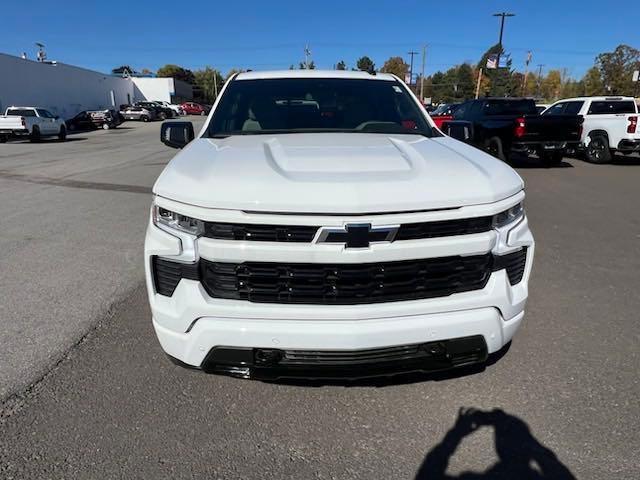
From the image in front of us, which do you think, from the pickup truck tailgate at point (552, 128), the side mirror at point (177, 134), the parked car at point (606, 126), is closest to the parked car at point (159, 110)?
the parked car at point (606, 126)

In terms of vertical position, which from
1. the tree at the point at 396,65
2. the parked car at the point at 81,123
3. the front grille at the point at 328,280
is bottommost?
the parked car at the point at 81,123

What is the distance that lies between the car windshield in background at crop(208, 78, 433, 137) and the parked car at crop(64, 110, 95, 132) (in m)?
38.5

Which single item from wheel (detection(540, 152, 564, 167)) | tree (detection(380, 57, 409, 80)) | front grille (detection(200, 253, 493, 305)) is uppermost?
tree (detection(380, 57, 409, 80))

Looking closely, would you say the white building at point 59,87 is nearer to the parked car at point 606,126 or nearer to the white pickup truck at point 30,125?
the white pickup truck at point 30,125

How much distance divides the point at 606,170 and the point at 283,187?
13.4 meters

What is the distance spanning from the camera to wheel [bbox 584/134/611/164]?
13.9 meters

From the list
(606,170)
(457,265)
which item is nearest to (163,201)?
(457,265)

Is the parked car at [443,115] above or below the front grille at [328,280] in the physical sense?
below

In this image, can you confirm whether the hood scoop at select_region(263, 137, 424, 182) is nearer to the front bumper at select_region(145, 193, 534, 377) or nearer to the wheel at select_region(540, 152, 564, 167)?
the front bumper at select_region(145, 193, 534, 377)

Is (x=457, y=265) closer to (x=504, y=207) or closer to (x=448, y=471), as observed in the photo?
(x=504, y=207)

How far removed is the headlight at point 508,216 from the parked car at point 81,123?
40.7 metres

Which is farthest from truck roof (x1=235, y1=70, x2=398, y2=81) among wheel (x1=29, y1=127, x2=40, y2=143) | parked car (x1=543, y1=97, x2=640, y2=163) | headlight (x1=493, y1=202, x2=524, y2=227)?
wheel (x1=29, y1=127, x2=40, y2=143)

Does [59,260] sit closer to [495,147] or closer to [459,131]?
[459,131]

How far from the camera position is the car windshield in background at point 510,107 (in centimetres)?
1364
